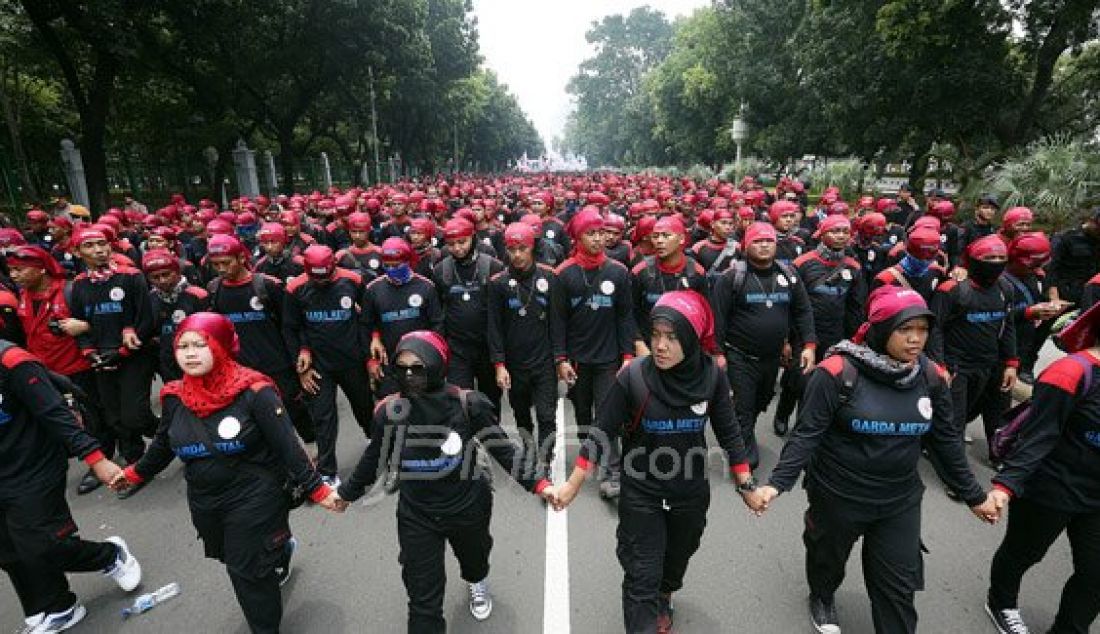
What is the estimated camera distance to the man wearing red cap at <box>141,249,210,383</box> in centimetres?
499

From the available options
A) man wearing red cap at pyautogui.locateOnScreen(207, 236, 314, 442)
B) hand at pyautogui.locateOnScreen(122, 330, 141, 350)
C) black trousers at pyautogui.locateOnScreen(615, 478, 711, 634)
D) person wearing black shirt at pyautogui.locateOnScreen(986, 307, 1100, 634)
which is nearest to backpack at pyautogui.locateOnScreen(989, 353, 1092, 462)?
person wearing black shirt at pyautogui.locateOnScreen(986, 307, 1100, 634)

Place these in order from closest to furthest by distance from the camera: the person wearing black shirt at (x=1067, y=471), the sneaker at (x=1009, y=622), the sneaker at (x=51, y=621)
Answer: the person wearing black shirt at (x=1067, y=471) → the sneaker at (x=1009, y=622) → the sneaker at (x=51, y=621)

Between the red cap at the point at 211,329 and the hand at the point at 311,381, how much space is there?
2022 mm

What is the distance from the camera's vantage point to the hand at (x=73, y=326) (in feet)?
15.8

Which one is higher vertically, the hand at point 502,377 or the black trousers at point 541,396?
the hand at point 502,377

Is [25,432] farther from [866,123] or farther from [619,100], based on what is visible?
[619,100]

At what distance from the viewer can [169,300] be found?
5102mm

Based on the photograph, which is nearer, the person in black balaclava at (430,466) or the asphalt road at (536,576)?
the person in black balaclava at (430,466)

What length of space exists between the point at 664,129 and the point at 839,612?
46.9 metres

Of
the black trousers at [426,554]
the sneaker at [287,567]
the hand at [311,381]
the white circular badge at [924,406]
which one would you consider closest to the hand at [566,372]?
the black trousers at [426,554]

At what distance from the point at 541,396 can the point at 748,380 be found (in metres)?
1.74

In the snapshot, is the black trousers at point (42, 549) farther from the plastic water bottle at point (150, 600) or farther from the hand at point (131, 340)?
the hand at point (131, 340)

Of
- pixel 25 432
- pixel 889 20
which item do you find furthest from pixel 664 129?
pixel 25 432

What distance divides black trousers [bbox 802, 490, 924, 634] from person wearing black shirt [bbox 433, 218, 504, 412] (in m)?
3.17
